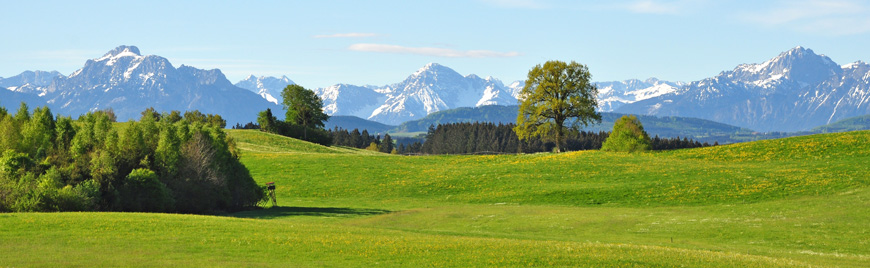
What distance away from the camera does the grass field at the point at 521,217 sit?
29.7m

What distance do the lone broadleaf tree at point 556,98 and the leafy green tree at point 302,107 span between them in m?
74.1

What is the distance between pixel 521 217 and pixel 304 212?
16678mm

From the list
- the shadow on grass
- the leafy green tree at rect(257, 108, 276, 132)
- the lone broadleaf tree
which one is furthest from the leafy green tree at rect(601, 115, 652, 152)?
the leafy green tree at rect(257, 108, 276, 132)

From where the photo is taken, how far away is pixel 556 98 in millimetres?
91625

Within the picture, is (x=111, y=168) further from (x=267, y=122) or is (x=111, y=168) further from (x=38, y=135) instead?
(x=267, y=122)

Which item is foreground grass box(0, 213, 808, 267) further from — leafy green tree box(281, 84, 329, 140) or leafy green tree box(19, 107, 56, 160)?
leafy green tree box(281, 84, 329, 140)

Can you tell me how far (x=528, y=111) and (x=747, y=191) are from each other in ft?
128

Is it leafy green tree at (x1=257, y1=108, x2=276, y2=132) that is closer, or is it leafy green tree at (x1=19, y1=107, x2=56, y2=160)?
leafy green tree at (x1=19, y1=107, x2=56, y2=160)

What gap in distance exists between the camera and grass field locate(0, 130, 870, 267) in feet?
97.6

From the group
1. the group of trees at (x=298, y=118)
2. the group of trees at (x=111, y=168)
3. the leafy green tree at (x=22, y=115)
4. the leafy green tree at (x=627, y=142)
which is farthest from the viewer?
the group of trees at (x=298, y=118)

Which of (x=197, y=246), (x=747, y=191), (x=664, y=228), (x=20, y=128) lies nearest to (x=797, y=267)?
(x=664, y=228)

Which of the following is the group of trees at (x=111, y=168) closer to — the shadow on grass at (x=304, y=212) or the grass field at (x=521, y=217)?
the shadow on grass at (x=304, y=212)

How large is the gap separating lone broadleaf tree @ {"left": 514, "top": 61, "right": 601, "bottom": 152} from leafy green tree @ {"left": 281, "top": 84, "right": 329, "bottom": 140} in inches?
2916

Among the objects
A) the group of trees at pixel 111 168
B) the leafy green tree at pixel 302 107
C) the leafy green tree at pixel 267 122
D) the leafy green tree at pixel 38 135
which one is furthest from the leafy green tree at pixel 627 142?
the leafy green tree at pixel 267 122
